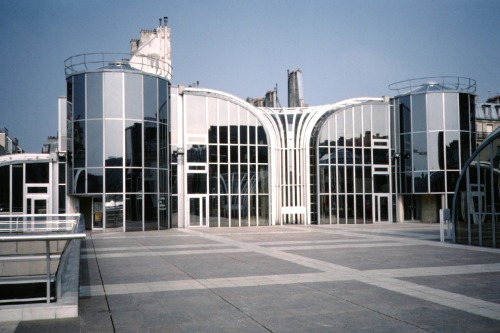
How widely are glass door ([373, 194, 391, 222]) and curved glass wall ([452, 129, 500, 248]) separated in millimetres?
13959

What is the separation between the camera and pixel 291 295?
9453 mm

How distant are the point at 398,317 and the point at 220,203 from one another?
75.6 ft

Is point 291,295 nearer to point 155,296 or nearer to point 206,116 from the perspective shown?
point 155,296

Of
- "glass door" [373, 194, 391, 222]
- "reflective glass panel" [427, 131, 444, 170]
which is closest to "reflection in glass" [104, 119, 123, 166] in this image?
"glass door" [373, 194, 391, 222]

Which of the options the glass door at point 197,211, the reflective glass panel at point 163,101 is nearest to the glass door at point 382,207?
the glass door at point 197,211

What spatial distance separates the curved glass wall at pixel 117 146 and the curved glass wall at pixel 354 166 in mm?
10108

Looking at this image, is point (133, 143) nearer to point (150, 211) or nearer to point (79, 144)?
point (79, 144)

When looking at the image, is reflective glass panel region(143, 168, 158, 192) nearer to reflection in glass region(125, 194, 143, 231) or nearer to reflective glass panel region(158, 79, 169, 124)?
reflection in glass region(125, 194, 143, 231)

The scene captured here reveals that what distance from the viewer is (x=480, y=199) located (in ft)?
58.6

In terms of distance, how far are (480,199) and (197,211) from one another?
16.3 meters

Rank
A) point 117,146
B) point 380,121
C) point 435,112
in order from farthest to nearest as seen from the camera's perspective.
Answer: point 380,121, point 435,112, point 117,146

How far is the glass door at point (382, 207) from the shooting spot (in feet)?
109

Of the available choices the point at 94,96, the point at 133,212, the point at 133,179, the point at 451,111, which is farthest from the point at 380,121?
the point at 94,96

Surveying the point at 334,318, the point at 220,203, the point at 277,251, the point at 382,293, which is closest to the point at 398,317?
the point at 334,318
